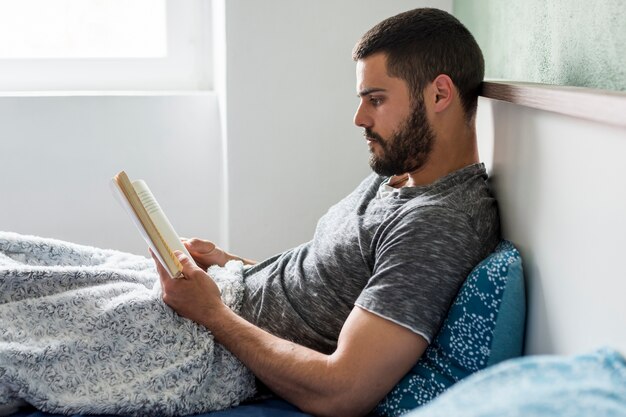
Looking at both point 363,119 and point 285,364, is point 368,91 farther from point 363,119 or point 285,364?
point 285,364

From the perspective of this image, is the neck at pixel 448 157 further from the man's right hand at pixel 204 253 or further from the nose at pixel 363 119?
the man's right hand at pixel 204 253

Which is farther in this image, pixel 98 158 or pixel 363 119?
pixel 98 158

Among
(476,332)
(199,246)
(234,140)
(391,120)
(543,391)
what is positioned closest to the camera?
(543,391)

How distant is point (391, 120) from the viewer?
140cm

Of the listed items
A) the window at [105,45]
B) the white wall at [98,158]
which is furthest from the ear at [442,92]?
the window at [105,45]

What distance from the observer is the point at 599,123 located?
0.93m

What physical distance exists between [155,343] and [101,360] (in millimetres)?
87

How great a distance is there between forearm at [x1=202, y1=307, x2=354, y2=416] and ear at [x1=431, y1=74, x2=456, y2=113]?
47cm

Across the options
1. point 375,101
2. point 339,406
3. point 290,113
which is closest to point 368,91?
point 375,101

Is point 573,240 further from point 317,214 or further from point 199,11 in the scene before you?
point 199,11

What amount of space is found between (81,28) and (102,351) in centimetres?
152

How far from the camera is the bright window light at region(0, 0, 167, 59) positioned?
2.50m

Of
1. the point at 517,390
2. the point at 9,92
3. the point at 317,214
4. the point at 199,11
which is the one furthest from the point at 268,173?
the point at 517,390

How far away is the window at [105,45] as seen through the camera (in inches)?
98.9
